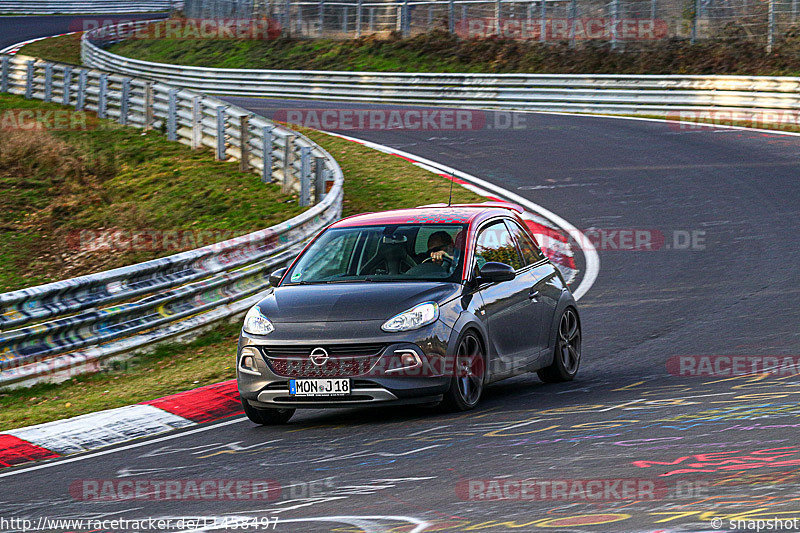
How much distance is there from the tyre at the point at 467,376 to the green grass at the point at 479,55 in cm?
2572

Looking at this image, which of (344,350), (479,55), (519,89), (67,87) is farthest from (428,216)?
(479,55)

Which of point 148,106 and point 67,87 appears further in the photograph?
point 67,87

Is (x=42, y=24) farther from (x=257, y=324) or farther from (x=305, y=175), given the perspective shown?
(x=257, y=324)

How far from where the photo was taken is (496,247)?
378 inches

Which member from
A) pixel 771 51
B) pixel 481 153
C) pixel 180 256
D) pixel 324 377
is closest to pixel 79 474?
pixel 324 377

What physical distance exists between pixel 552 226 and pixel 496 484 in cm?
1146

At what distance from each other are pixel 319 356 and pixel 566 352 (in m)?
2.75

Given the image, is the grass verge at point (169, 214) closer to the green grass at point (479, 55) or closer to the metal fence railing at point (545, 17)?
the green grass at point (479, 55)

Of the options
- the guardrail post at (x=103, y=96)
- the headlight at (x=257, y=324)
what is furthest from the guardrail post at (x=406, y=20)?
the headlight at (x=257, y=324)

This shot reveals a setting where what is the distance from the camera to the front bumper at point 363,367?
8.12 meters

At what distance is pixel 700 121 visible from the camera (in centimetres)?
2723

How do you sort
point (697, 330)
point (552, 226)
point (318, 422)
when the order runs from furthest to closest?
point (552, 226)
point (697, 330)
point (318, 422)

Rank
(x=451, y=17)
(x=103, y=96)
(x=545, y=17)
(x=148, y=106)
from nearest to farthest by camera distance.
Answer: (x=148, y=106), (x=103, y=96), (x=545, y=17), (x=451, y=17)

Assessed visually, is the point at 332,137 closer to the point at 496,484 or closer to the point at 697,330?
the point at 697,330
